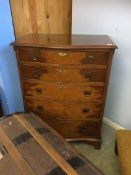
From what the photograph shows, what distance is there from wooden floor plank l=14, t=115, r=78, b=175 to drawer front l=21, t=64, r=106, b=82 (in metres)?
0.37

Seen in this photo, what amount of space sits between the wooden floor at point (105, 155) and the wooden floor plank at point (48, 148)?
0.68 metres

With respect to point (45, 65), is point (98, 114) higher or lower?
lower

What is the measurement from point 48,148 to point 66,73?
56 cm

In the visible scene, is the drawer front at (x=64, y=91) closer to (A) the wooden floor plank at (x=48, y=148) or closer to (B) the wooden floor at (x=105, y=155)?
(A) the wooden floor plank at (x=48, y=148)

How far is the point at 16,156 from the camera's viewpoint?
106 cm

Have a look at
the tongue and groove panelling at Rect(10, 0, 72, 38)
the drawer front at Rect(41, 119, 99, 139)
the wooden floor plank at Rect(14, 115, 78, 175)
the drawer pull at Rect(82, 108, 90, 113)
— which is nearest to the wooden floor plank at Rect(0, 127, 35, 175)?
the wooden floor plank at Rect(14, 115, 78, 175)

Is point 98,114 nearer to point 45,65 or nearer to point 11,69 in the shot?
point 45,65

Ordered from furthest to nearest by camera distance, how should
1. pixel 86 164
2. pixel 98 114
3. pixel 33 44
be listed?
pixel 98 114, pixel 33 44, pixel 86 164

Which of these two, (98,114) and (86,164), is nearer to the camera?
(86,164)

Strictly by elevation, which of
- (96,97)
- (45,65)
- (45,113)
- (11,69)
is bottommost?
(45,113)

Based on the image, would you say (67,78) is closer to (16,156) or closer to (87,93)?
(87,93)

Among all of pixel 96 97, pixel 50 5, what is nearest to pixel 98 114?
pixel 96 97

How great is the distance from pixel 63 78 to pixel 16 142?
576mm

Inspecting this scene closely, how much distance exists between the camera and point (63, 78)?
140 cm
